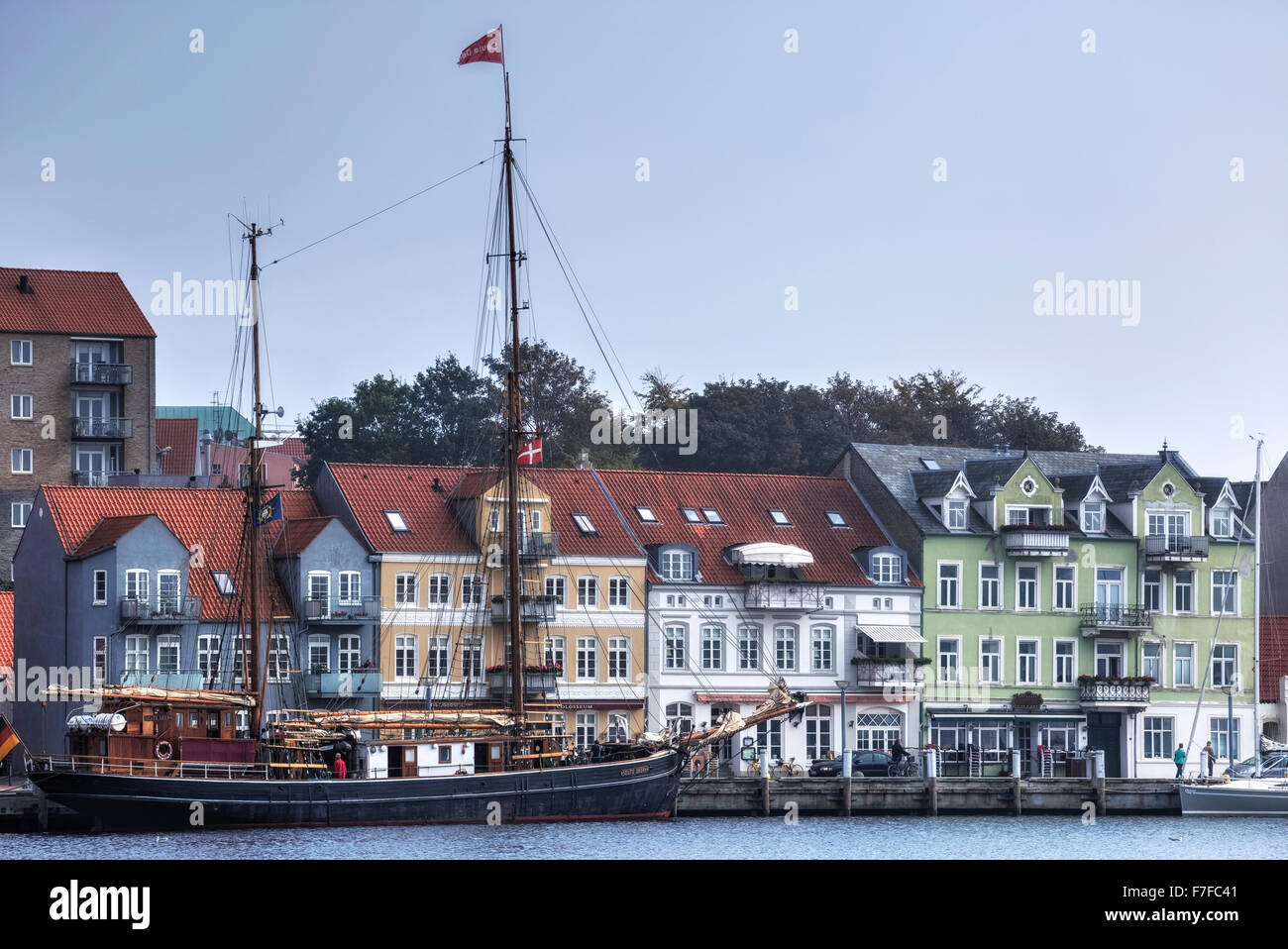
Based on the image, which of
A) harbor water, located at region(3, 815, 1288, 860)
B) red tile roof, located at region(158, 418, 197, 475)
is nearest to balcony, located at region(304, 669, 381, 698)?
harbor water, located at region(3, 815, 1288, 860)

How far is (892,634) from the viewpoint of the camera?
76938 mm

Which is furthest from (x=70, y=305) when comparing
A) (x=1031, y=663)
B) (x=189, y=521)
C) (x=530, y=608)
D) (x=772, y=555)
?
(x=1031, y=663)

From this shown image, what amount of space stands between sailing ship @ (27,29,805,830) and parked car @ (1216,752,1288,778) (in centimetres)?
1879

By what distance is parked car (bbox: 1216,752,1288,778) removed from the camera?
69375 mm

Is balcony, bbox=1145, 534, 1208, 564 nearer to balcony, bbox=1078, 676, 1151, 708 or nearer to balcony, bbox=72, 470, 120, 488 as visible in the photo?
balcony, bbox=1078, 676, 1151, 708

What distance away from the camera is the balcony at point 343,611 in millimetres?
68250

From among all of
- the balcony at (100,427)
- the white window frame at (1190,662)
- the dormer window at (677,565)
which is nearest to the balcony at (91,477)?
the balcony at (100,427)

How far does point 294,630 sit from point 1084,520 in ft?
111

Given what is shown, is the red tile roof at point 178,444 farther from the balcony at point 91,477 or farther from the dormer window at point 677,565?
the dormer window at point 677,565

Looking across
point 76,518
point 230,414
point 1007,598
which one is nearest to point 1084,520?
point 1007,598

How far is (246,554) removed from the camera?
65750mm

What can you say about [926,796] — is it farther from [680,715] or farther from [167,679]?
[167,679]
